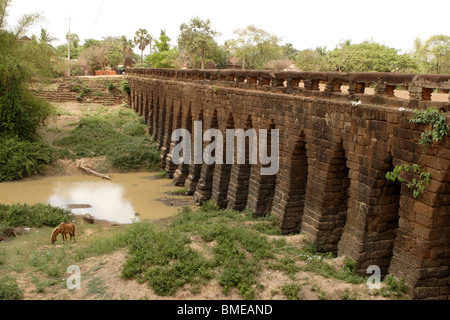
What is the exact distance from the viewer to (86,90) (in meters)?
33.6

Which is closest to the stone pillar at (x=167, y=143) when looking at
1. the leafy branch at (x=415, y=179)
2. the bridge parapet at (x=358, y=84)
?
the bridge parapet at (x=358, y=84)

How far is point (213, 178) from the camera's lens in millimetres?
14789

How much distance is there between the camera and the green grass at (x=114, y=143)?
2117 cm

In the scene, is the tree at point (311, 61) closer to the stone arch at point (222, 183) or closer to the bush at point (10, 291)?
the stone arch at point (222, 183)

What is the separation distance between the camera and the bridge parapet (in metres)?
6.79

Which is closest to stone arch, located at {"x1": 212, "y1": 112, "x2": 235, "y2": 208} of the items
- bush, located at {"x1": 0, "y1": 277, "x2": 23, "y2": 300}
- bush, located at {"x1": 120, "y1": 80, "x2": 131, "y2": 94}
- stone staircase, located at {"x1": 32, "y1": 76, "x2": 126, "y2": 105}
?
bush, located at {"x1": 0, "y1": 277, "x2": 23, "y2": 300}

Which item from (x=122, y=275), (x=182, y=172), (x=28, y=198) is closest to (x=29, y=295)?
(x=122, y=275)

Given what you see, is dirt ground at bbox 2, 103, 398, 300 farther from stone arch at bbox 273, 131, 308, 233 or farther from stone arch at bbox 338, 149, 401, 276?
stone arch at bbox 273, 131, 308, 233

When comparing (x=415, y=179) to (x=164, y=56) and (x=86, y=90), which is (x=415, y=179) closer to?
(x=86, y=90)

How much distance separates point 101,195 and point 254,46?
2713 centimetres

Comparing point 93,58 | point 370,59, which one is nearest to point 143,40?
point 93,58

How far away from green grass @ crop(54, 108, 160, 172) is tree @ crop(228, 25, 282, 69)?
1687cm
